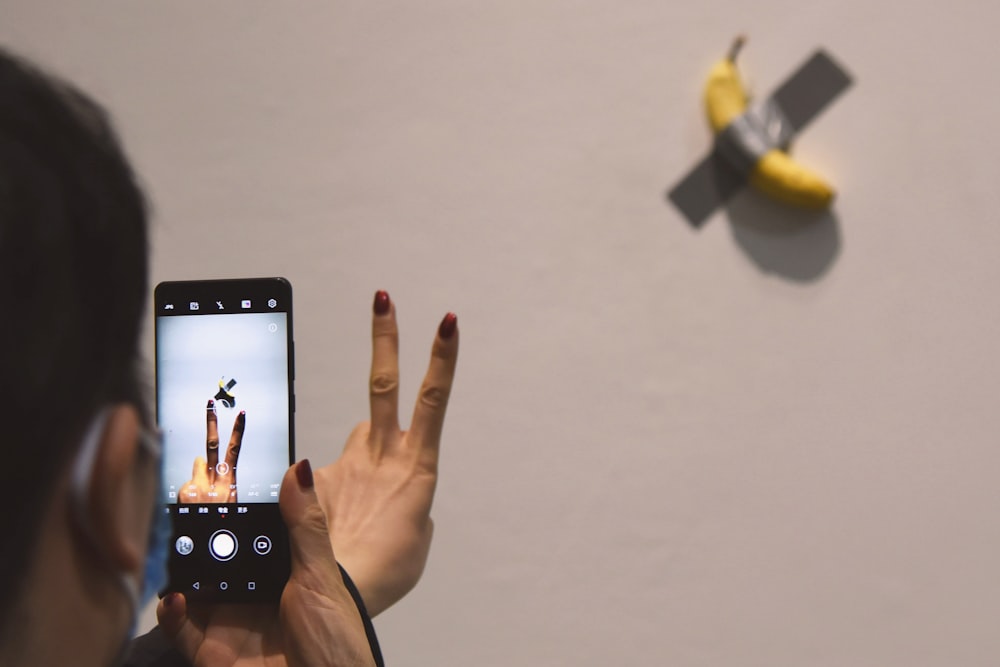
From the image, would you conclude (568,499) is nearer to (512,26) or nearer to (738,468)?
(738,468)

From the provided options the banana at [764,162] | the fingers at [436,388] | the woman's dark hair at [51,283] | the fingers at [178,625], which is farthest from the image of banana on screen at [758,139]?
the woman's dark hair at [51,283]

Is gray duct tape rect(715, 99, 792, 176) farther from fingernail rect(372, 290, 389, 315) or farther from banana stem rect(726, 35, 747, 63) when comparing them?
fingernail rect(372, 290, 389, 315)

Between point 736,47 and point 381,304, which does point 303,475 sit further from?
point 736,47

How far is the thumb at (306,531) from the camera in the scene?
1.95ft

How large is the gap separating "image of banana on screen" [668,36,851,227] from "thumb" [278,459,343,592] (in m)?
0.82

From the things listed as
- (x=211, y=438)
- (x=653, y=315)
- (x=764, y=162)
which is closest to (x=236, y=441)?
(x=211, y=438)

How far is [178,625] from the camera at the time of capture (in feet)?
2.09

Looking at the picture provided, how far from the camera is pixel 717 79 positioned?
4.03 feet

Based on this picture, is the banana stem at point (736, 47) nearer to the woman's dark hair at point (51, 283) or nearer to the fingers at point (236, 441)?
the fingers at point (236, 441)

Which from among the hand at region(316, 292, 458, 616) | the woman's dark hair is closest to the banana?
the hand at region(316, 292, 458, 616)

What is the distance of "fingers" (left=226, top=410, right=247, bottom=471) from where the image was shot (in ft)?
2.31

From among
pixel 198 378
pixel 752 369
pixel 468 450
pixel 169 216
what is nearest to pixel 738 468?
pixel 752 369

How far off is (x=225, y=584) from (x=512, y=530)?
663 millimetres

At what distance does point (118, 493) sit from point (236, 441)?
0.39m
